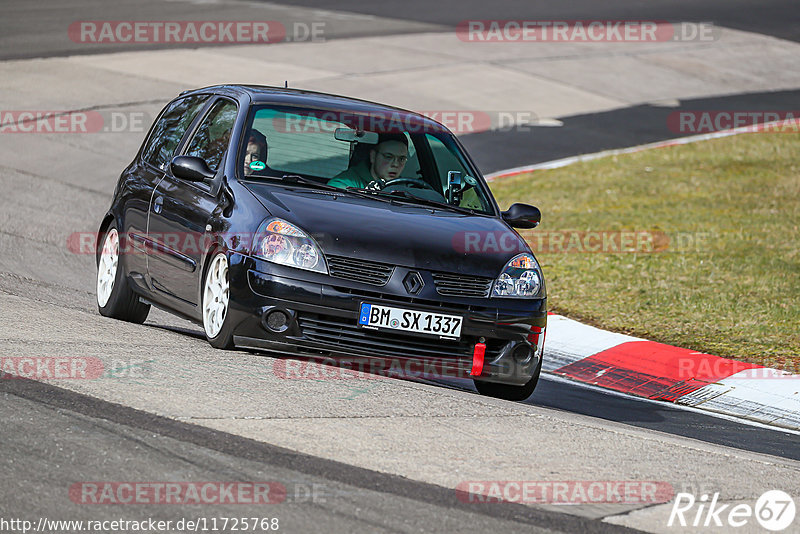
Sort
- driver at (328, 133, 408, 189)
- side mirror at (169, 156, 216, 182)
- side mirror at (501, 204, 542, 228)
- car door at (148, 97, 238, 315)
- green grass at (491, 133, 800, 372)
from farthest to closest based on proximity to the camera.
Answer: green grass at (491, 133, 800, 372) → side mirror at (501, 204, 542, 228) → driver at (328, 133, 408, 189) → side mirror at (169, 156, 216, 182) → car door at (148, 97, 238, 315)

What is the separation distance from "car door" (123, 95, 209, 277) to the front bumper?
1533 millimetres

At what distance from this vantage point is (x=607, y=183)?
677 inches

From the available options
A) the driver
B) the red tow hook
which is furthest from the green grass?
the red tow hook

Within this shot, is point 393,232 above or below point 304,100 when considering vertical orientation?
below

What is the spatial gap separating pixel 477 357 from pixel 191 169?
2.11 m

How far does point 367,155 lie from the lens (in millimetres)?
8102

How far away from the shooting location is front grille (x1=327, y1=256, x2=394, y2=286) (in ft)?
22.6

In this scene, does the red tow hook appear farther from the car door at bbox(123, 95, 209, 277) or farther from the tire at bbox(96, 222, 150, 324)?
the tire at bbox(96, 222, 150, 324)

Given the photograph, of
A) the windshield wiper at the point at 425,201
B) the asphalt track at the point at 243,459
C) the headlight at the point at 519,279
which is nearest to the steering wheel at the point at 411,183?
the windshield wiper at the point at 425,201

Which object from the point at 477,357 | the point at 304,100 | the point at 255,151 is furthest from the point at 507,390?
the point at 304,100

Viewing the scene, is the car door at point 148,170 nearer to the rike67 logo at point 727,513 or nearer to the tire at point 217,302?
the tire at point 217,302

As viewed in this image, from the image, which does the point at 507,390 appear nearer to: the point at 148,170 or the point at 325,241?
the point at 325,241

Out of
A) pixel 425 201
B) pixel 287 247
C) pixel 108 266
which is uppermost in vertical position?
pixel 425 201

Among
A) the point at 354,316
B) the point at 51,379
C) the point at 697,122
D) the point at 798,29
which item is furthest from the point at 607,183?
the point at 798,29
